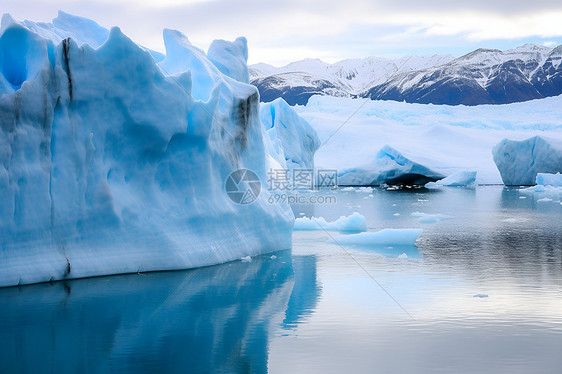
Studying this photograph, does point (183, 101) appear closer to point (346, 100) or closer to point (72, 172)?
point (72, 172)

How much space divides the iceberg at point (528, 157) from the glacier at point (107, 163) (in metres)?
19.6

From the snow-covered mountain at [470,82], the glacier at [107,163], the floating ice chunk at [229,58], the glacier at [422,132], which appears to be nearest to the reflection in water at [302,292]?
the glacier at [107,163]

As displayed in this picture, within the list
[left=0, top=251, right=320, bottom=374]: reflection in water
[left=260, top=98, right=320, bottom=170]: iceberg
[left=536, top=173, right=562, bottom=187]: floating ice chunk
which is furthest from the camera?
[left=536, top=173, right=562, bottom=187]: floating ice chunk

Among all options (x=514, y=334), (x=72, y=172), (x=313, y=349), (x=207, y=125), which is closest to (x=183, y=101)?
(x=207, y=125)

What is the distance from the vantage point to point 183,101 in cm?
765

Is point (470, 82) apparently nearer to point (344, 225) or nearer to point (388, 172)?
point (388, 172)

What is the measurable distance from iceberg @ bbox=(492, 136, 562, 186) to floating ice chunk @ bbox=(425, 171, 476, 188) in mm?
1247

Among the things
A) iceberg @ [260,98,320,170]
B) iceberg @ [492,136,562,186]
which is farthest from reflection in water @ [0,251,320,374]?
iceberg @ [492,136,562,186]

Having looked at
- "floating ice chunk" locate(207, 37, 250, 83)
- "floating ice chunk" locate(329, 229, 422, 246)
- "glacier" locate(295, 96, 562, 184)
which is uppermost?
"floating ice chunk" locate(207, 37, 250, 83)

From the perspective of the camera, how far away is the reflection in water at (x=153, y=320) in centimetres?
466

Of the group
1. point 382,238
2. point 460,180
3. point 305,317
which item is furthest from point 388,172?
point 305,317

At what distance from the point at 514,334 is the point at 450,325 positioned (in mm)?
528

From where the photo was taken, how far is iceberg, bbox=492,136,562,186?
25500 mm

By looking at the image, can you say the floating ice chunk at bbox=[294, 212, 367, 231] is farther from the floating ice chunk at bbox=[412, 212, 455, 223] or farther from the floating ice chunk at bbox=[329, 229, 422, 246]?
the floating ice chunk at bbox=[412, 212, 455, 223]
